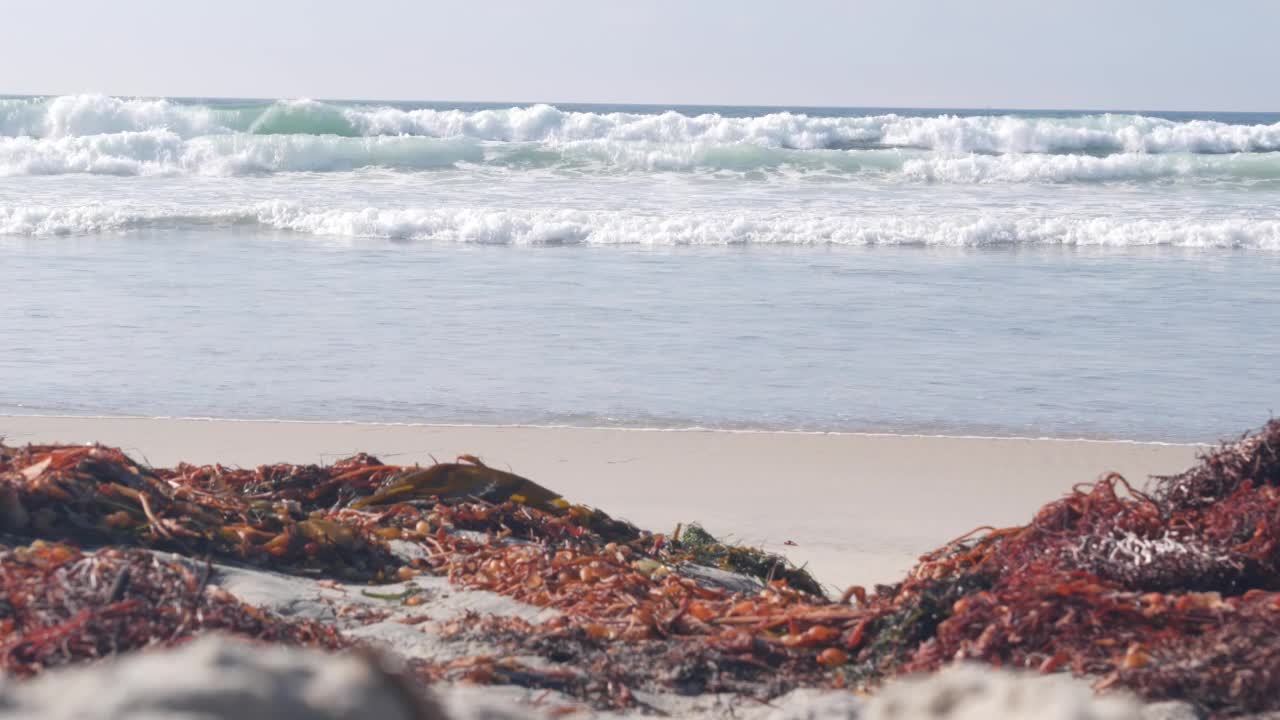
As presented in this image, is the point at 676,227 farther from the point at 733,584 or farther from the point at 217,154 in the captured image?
the point at 217,154

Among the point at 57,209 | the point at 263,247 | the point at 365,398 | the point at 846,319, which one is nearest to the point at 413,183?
the point at 57,209

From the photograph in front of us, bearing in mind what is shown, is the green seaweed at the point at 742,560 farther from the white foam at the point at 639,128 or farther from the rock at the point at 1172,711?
the white foam at the point at 639,128

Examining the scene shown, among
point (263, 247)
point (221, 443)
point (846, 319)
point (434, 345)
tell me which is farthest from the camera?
point (263, 247)

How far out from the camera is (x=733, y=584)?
438cm

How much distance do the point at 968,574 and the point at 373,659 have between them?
2.33 m

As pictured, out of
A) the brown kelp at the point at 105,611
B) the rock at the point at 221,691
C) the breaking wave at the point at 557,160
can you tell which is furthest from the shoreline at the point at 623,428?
the breaking wave at the point at 557,160

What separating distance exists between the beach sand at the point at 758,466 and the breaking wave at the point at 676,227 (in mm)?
9284

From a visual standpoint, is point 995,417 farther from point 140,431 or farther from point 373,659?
point 373,659

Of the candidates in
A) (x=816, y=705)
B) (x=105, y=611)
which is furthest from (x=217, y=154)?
(x=816, y=705)

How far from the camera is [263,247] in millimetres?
14961

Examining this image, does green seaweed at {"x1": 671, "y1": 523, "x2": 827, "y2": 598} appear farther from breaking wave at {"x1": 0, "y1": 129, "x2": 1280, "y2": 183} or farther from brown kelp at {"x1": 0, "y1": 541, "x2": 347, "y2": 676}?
breaking wave at {"x1": 0, "y1": 129, "x2": 1280, "y2": 183}

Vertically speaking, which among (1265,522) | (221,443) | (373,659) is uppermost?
(373,659)

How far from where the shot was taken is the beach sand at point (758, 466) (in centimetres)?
556

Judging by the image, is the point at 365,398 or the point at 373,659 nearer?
the point at 373,659
